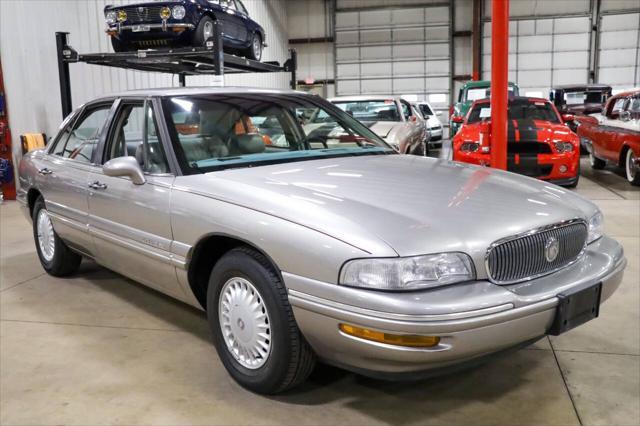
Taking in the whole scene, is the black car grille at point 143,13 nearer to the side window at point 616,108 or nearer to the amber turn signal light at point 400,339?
the amber turn signal light at point 400,339

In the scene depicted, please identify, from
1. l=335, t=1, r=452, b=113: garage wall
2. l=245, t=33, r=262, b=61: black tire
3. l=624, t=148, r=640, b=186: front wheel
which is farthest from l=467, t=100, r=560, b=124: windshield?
l=335, t=1, r=452, b=113: garage wall

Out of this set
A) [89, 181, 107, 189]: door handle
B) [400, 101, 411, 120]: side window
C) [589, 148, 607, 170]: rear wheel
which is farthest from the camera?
[589, 148, 607, 170]: rear wheel

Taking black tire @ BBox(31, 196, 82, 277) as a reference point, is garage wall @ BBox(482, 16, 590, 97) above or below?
above

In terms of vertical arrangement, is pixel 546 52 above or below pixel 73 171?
above

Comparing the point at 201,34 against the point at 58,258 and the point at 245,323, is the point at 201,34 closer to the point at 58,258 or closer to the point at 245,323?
the point at 58,258

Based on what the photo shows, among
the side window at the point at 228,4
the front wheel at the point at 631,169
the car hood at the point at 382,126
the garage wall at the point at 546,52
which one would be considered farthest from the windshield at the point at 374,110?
the garage wall at the point at 546,52

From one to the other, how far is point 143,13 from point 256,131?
4.55 metres

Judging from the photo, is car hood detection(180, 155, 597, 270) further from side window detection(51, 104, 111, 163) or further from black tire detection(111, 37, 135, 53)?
black tire detection(111, 37, 135, 53)

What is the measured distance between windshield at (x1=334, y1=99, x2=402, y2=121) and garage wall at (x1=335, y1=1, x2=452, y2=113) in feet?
47.3

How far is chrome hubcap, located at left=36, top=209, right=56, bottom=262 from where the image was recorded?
14.2 feet

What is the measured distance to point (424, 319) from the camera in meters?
1.93

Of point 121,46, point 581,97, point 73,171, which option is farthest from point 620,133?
point 73,171

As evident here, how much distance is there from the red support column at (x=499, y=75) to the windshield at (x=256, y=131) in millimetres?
3364

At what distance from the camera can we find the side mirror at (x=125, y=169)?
287 centimetres
